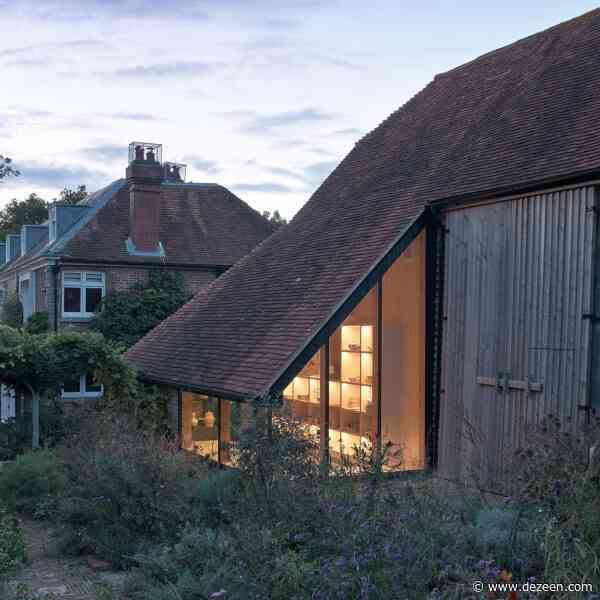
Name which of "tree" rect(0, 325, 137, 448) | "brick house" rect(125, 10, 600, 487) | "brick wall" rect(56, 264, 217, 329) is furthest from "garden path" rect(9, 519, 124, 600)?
"brick wall" rect(56, 264, 217, 329)

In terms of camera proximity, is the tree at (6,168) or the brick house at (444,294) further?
the tree at (6,168)

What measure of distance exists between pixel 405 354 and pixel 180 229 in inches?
546

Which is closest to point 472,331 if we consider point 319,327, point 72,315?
point 319,327

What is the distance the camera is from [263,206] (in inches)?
2965

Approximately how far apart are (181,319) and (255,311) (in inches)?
126

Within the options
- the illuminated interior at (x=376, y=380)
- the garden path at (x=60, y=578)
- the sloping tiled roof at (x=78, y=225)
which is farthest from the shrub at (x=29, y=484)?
the sloping tiled roof at (x=78, y=225)

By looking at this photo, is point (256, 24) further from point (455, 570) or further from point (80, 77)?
point (455, 570)

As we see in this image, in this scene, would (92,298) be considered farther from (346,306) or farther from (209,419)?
(346,306)

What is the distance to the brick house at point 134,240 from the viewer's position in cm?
2319

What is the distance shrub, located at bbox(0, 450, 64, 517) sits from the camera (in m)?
10.9

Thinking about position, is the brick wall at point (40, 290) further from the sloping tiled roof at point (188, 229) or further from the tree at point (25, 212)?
the tree at point (25, 212)

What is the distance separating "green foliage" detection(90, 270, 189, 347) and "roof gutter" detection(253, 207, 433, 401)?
12.2 m

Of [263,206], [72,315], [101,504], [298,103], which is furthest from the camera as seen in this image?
[263,206]

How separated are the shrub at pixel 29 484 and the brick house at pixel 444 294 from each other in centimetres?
257
